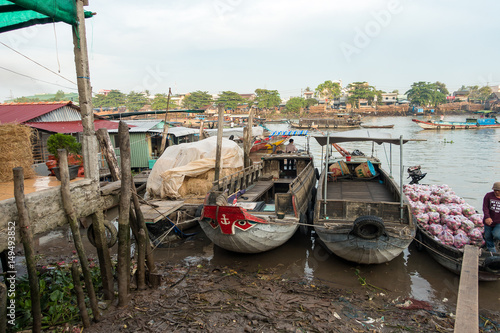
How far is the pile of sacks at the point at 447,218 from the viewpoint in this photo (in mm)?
7516

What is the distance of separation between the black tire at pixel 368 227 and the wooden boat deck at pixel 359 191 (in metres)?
2.47

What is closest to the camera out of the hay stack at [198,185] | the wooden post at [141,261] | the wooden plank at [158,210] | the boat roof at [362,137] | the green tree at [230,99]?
the wooden post at [141,261]

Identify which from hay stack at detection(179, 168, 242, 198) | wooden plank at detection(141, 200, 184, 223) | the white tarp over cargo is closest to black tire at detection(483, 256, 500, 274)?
wooden plank at detection(141, 200, 184, 223)

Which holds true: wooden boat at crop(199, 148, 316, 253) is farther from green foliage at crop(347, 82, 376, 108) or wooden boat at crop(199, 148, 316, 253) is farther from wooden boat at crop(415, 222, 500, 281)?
Result: green foliage at crop(347, 82, 376, 108)

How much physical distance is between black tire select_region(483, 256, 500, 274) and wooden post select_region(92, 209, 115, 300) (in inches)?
276

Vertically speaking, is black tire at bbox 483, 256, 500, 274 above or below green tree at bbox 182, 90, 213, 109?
below

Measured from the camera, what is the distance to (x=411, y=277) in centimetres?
752

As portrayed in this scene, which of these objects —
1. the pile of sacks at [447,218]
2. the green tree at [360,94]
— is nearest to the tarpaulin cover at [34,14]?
the pile of sacks at [447,218]

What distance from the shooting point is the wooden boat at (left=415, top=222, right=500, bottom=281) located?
6.30 metres

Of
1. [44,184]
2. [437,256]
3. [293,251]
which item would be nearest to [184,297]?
[44,184]

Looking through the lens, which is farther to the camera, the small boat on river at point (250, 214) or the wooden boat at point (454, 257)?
the small boat on river at point (250, 214)

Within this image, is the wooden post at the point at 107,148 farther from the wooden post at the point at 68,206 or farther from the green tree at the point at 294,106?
the green tree at the point at 294,106

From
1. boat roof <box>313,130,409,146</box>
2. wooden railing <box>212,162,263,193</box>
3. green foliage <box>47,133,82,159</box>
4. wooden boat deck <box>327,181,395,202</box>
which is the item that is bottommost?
wooden boat deck <box>327,181,395,202</box>

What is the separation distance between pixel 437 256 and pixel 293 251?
3.47m
